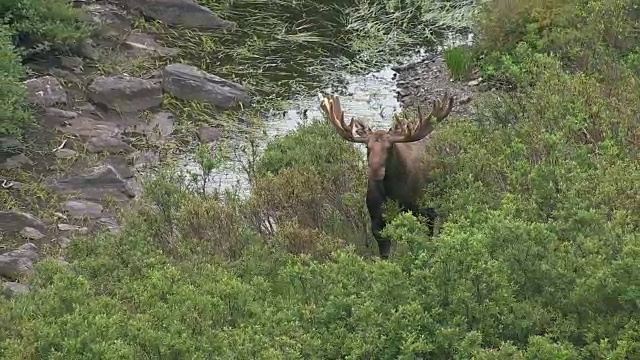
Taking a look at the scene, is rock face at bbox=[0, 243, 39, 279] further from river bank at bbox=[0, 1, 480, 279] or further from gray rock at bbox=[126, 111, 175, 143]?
gray rock at bbox=[126, 111, 175, 143]

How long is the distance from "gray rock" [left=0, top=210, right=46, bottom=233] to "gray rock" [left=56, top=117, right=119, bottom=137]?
2.41 meters

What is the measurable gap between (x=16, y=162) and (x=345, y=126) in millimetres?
5238

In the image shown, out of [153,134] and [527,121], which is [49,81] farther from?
[527,121]

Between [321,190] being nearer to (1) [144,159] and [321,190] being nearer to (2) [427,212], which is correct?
(2) [427,212]

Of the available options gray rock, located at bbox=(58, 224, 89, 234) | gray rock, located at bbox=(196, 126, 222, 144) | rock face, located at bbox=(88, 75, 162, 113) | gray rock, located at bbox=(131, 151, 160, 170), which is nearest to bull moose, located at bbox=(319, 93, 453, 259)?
gray rock, located at bbox=(58, 224, 89, 234)

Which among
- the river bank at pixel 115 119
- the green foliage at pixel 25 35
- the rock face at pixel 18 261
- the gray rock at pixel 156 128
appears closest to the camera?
the rock face at pixel 18 261

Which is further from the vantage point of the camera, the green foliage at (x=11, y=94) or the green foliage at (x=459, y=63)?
the green foliage at (x=459, y=63)

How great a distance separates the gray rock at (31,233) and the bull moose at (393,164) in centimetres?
376

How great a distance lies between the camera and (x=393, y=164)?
26.4 feet

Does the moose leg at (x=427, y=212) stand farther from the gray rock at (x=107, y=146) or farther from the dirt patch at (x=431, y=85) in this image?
the gray rock at (x=107, y=146)

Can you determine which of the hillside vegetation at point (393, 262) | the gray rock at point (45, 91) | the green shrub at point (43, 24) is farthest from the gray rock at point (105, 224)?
the green shrub at point (43, 24)

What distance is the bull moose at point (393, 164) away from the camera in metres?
7.93

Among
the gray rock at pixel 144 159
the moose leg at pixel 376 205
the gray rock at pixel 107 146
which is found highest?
the moose leg at pixel 376 205

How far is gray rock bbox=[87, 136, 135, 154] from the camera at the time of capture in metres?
12.6
